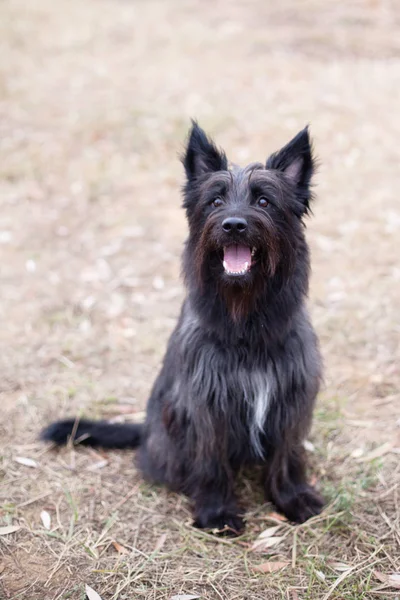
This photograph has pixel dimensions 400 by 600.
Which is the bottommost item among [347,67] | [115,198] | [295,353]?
[295,353]

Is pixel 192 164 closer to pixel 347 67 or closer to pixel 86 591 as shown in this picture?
pixel 86 591

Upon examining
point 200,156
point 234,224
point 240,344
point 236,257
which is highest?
point 200,156

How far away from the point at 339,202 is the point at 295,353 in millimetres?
4131

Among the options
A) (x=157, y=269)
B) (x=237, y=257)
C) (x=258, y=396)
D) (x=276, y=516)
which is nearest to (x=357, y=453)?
(x=276, y=516)

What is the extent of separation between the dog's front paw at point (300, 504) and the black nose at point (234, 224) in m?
1.54

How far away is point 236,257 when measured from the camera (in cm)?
301

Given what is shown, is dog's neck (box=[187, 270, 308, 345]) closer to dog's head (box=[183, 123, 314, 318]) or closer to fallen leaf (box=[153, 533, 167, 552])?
dog's head (box=[183, 123, 314, 318])

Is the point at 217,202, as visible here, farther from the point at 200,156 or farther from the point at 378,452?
the point at 378,452

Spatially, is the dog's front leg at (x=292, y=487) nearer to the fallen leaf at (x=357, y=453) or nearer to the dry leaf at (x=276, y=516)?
the dry leaf at (x=276, y=516)

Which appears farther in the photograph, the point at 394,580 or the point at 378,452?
the point at 378,452

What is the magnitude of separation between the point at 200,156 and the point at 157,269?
2.94m

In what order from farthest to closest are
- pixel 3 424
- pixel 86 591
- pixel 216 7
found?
pixel 216 7 → pixel 3 424 → pixel 86 591

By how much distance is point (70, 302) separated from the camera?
5.59 m

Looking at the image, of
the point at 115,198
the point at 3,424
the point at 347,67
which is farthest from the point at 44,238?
the point at 347,67
